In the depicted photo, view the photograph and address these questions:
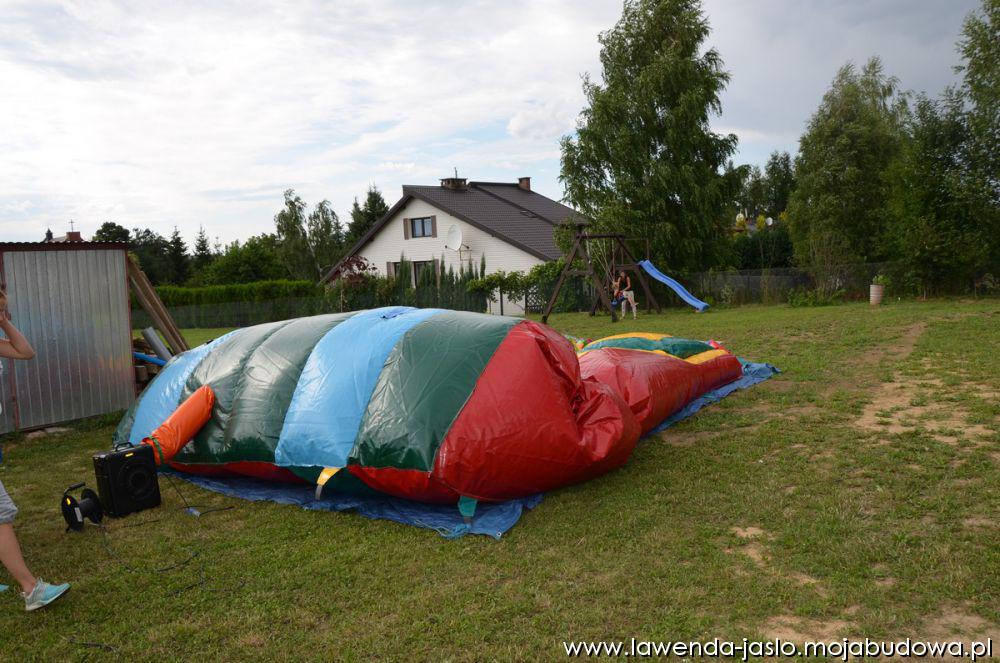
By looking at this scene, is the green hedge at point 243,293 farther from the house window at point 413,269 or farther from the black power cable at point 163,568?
the black power cable at point 163,568

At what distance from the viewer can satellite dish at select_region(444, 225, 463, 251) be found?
29.5 metres

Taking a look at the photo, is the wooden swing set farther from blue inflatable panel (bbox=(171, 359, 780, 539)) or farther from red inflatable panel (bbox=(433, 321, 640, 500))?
blue inflatable panel (bbox=(171, 359, 780, 539))

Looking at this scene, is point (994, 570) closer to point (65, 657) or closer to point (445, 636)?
point (445, 636)

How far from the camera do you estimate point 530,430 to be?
5.05m

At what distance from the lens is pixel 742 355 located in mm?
11188

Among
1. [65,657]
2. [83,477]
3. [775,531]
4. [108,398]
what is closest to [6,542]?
[65,657]

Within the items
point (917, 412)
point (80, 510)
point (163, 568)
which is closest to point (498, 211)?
point (917, 412)

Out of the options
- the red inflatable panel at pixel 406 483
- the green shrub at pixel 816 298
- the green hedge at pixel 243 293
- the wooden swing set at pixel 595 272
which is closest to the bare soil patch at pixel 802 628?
the red inflatable panel at pixel 406 483

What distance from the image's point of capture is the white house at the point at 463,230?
29109 mm

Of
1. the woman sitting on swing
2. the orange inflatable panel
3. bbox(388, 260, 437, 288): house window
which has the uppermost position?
bbox(388, 260, 437, 288): house window

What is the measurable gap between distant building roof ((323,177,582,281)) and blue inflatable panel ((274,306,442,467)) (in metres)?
21.9

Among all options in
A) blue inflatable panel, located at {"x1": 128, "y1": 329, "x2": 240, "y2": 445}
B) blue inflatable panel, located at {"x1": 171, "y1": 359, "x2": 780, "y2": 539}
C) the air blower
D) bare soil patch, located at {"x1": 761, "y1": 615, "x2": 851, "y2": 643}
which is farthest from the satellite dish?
bare soil patch, located at {"x1": 761, "y1": 615, "x2": 851, "y2": 643}

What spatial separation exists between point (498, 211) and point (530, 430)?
27897 millimetres

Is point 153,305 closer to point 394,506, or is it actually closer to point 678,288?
point 394,506
